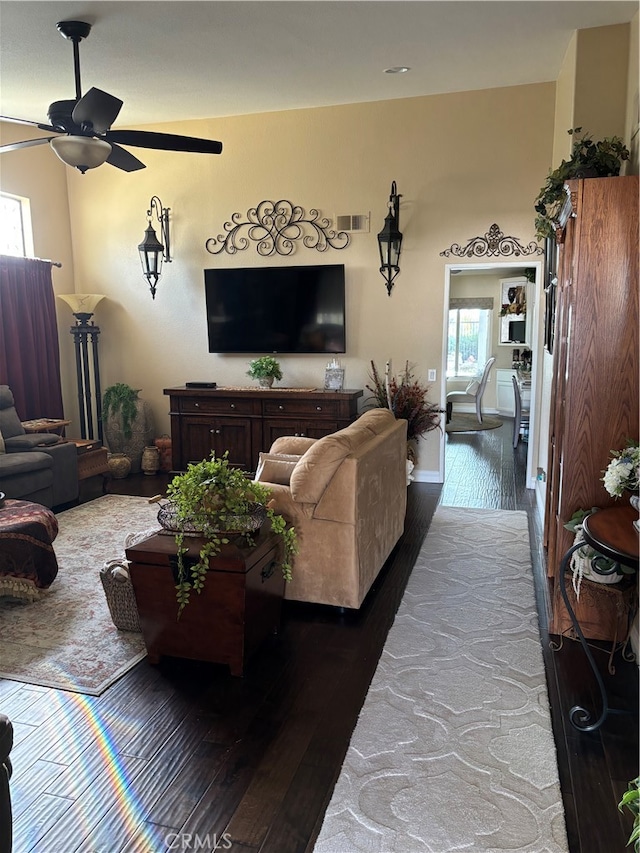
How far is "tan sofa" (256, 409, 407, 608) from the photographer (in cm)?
317

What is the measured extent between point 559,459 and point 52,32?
4176 mm

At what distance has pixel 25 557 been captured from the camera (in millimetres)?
3484

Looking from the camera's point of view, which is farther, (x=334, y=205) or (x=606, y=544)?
(x=334, y=205)

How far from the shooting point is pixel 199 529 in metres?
2.75

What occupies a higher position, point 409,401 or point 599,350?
point 599,350

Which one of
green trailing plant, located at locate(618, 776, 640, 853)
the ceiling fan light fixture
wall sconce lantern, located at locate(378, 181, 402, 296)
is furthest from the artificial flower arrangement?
wall sconce lantern, located at locate(378, 181, 402, 296)

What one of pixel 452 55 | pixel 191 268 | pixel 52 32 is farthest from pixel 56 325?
pixel 452 55

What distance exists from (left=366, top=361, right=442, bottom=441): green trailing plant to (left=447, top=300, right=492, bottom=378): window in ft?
17.8

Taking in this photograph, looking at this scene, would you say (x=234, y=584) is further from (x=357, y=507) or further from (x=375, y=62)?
(x=375, y=62)

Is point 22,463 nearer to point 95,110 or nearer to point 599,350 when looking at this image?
point 95,110

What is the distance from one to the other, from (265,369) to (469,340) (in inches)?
259

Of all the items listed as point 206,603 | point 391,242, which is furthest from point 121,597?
point 391,242

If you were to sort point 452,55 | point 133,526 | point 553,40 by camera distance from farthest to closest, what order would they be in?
1. point 133,526
2. point 452,55
3. point 553,40

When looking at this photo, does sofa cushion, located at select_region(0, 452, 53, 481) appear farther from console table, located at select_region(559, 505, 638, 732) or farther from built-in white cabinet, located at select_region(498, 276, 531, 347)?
built-in white cabinet, located at select_region(498, 276, 531, 347)
